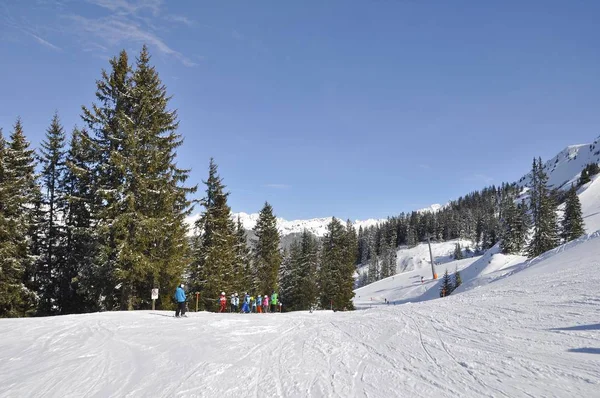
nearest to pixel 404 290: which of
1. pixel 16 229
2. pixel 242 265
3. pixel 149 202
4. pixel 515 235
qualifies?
pixel 515 235

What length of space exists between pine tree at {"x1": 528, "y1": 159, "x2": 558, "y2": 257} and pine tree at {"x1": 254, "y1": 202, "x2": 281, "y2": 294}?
3512 cm

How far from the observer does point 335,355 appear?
353 inches

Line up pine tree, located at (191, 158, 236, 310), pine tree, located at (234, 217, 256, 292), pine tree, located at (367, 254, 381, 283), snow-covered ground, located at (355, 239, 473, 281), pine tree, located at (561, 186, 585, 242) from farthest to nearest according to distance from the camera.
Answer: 1. snow-covered ground, located at (355, 239, 473, 281)
2. pine tree, located at (367, 254, 381, 283)
3. pine tree, located at (561, 186, 585, 242)
4. pine tree, located at (234, 217, 256, 292)
5. pine tree, located at (191, 158, 236, 310)

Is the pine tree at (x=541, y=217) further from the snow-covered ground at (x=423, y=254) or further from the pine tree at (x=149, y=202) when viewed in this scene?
the snow-covered ground at (x=423, y=254)

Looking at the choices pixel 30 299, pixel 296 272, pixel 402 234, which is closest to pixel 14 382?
pixel 30 299

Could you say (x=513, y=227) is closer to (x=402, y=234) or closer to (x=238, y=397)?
(x=238, y=397)

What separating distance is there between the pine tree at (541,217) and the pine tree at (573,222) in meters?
3.78

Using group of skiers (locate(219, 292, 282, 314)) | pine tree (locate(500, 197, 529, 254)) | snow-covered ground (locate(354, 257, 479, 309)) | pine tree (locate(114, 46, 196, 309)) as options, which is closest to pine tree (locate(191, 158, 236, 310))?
group of skiers (locate(219, 292, 282, 314))

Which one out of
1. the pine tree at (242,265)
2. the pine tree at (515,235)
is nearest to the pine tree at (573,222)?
the pine tree at (515,235)

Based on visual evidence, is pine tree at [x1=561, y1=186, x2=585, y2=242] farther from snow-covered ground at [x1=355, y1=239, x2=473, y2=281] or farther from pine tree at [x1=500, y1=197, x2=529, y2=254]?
snow-covered ground at [x1=355, y1=239, x2=473, y2=281]

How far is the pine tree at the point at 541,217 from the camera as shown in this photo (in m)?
50.1

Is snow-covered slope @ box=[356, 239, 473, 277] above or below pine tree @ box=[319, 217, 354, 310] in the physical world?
above

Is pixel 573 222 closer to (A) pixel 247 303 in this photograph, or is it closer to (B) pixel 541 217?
(B) pixel 541 217

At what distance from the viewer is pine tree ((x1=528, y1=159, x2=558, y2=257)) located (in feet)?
164
